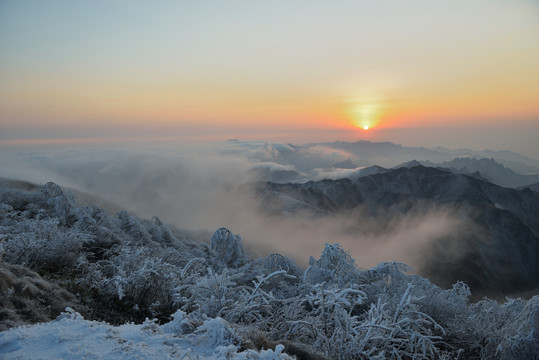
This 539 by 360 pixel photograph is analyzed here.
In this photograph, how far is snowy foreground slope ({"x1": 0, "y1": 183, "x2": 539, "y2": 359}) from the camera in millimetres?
3684

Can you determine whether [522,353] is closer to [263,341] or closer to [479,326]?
[479,326]

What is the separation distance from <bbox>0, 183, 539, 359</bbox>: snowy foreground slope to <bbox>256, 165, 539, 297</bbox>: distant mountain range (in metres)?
84.0

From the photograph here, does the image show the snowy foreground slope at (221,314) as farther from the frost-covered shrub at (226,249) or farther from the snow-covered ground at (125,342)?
the frost-covered shrub at (226,249)

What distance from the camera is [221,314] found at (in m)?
5.97

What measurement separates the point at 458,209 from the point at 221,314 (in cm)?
12271

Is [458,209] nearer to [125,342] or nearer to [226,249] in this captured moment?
[226,249]

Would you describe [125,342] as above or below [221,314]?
above

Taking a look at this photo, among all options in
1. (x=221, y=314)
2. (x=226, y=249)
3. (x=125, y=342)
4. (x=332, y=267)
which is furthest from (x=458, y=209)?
(x=125, y=342)

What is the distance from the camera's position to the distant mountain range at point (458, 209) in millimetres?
87812

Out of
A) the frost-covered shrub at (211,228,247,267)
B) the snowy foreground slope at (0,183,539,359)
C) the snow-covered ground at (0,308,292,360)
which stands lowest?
the frost-covered shrub at (211,228,247,267)

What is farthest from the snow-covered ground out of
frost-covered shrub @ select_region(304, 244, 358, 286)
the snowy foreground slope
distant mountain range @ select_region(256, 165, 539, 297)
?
distant mountain range @ select_region(256, 165, 539, 297)

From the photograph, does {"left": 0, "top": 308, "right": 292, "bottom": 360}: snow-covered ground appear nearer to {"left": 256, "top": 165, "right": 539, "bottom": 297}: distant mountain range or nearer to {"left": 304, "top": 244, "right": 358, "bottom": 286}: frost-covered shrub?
{"left": 304, "top": 244, "right": 358, "bottom": 286}: frost-covered shrub

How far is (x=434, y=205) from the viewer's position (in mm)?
117375

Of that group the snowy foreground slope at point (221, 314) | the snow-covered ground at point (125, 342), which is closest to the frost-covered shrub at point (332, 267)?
the snowy foreground slope at point (221, 314)
